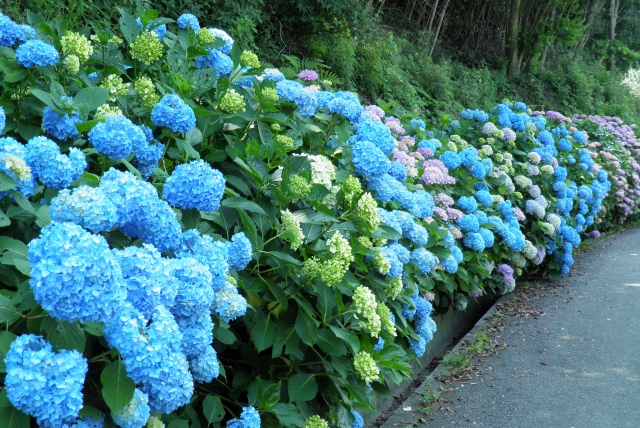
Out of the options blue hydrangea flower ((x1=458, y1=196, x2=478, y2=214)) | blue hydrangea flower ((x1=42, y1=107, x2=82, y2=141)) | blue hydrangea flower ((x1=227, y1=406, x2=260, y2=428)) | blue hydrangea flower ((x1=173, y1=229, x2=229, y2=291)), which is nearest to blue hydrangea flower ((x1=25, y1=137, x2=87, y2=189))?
blue hydrangea flower ((x1=173, y1=229, x2=229, y2=291))

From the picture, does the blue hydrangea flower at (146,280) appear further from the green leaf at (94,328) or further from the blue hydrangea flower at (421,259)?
the blue hydrangea flower at (421,259)

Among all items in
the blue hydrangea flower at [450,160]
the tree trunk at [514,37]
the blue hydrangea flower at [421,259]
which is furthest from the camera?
the tree trunk at [514,37]

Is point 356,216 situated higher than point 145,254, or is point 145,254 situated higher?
point 145,254

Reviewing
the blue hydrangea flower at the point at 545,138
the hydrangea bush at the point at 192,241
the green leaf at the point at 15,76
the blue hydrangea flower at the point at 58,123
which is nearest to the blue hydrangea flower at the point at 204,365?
the hydrangea bush at the point at 192,241

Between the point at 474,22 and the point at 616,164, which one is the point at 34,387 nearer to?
the point at 616,164

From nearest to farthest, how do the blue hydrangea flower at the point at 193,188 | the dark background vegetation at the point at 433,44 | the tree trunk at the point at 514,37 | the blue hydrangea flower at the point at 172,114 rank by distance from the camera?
the blue hydrangea flower at the point at 193,188, the blue hydrangea flower at the point at 172,114, the dark background vegetation at the point at 433,44, the tree trunk at the point at 514,37

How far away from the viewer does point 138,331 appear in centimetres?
151

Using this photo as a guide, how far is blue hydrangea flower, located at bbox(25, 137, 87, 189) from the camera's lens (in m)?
1.92

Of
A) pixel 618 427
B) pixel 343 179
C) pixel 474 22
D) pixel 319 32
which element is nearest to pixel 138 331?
pixel 343 179

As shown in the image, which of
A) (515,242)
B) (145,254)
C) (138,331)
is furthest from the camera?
(515,242)

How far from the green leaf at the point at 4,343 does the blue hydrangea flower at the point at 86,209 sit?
312mm

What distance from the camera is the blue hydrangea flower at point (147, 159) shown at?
2432mm

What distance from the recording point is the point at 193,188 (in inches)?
82.4

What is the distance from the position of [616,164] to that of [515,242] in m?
5.64
